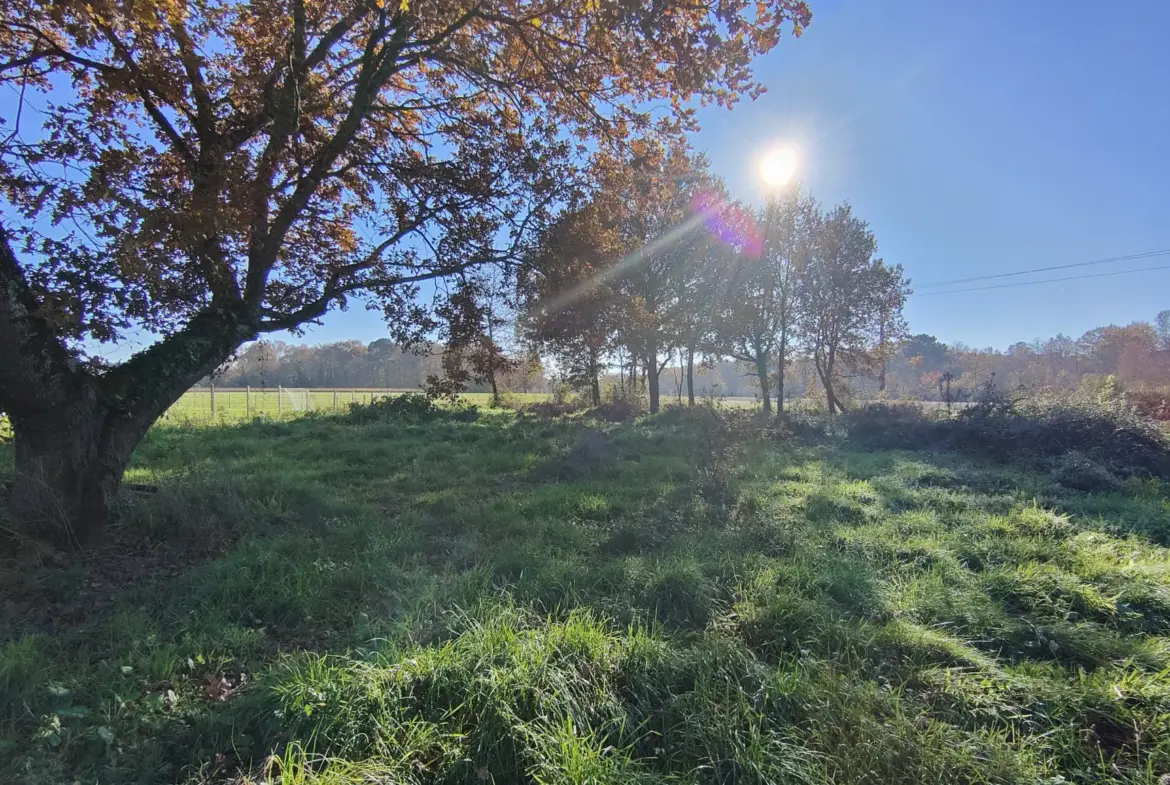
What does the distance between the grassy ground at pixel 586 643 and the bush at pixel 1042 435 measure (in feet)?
14.1

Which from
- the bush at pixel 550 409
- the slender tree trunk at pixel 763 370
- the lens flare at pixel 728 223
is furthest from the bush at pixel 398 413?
the slender tree trunk at pixel 763 370

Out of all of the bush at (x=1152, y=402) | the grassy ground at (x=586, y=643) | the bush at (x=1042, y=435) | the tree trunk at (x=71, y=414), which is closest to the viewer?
the grassy ground at (x=586, y=643)

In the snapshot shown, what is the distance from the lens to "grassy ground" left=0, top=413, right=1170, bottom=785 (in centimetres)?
217

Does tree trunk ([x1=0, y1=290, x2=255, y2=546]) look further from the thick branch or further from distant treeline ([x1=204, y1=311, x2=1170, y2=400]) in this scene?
distant treeline ([x1=204, y1=311, x2=1170, y2=400])

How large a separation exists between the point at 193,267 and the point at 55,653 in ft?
10.6

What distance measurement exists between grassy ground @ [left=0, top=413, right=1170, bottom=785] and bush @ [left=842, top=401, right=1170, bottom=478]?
4.30 meters

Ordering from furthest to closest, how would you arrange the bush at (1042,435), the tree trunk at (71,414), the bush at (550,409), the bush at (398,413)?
the bush at (550,409)
the bush at (398,413)
the bush at (1042,435)
the tree trunk at (71,414)

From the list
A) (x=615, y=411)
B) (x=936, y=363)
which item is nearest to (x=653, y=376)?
(x=615, y=411)

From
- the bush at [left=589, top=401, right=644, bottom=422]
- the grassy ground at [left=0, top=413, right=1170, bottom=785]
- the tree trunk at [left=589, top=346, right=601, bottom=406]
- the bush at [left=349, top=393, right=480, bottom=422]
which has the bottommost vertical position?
the grassy ground at [left=0, top=413, right=1170, bottom=785]

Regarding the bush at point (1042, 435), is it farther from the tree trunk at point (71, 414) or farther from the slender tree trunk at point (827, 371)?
the tree trunk at point (71, 414)

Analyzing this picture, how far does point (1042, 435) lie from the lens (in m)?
10.8

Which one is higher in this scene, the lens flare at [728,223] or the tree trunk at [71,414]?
the lens flare at [728,223]

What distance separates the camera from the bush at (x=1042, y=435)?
9.39m

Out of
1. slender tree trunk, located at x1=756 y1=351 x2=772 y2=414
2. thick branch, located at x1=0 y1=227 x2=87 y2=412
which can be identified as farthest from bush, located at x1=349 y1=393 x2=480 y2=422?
slender tree trunk, located at x1=756 y1=351 x2=772 y2=414
